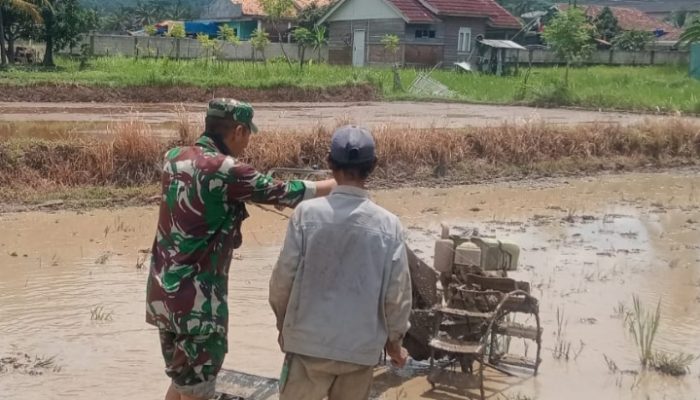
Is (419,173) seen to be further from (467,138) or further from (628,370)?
(628,370)

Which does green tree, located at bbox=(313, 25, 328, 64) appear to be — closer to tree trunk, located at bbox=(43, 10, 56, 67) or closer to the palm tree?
tree trunk, located at bbox=(43, 10, 56, 67)

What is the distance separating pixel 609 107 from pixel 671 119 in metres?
8.34

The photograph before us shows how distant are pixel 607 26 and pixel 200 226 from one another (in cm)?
5294

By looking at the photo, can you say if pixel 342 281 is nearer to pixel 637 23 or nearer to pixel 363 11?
pixel 363 11

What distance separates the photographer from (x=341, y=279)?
2801mm

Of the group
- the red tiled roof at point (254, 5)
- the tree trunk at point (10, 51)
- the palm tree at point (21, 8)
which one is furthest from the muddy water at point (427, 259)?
the red tiled roof at point (254, 5)

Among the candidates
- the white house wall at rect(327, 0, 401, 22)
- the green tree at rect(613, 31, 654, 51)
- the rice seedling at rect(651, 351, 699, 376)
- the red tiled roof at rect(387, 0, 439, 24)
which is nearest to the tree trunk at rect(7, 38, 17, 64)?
the red tiled roof at rect(387, 0, 439, 24)

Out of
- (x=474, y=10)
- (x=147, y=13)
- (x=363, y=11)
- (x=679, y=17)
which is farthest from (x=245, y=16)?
(x=679, y=17)

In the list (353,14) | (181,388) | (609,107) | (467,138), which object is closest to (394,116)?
(467,138)

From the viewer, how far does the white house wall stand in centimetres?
3981

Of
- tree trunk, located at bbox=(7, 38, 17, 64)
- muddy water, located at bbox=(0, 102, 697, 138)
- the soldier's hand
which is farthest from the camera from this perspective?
tree trunk, located at bbox=(7, 38, 17, 64)

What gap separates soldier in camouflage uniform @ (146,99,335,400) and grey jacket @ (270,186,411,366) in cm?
33

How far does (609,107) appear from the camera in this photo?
25.6 m

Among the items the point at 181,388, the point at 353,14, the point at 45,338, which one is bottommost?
the point at 45,338
